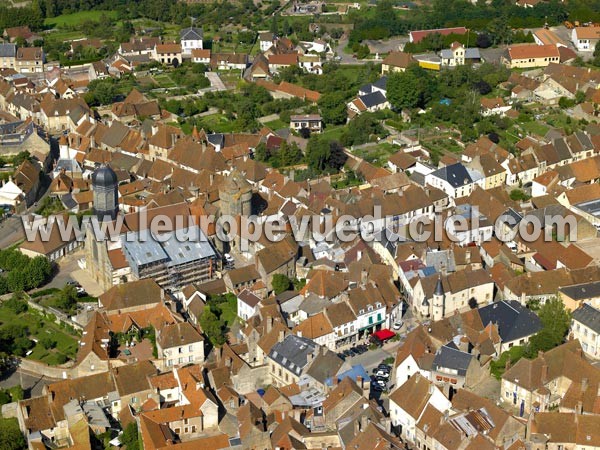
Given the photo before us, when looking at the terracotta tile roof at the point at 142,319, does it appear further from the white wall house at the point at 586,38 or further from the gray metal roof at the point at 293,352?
the white wall house at the point at 586,38

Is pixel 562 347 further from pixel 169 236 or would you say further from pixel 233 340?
pixel 169 236

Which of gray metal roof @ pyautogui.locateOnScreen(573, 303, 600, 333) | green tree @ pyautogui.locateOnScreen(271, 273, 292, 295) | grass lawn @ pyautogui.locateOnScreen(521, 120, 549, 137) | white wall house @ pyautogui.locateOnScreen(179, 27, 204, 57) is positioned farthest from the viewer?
white wall house @ pyautogui.locateOnScreen(179, 27, 204, 57)

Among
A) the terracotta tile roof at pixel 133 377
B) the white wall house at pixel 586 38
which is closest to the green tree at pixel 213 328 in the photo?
the terracotta tile roof at pixel 133 377

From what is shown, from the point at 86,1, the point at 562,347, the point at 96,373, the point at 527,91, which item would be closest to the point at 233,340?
the point at 96,373

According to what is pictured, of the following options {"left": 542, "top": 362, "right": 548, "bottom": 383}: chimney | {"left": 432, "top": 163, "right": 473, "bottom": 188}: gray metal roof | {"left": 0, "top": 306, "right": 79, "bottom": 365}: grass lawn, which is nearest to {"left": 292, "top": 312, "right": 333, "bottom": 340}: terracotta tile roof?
{"left": 542, "top": 362, "right": 548, "bottom": 383}: chimney

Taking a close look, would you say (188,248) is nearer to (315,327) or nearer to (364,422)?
(315,327)

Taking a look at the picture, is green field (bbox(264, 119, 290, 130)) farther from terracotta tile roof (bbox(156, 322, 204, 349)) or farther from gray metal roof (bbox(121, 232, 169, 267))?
terracotta tile roof (bbox(156, 322, 204, 349))

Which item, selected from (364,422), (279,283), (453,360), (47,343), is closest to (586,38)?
(279,283)
